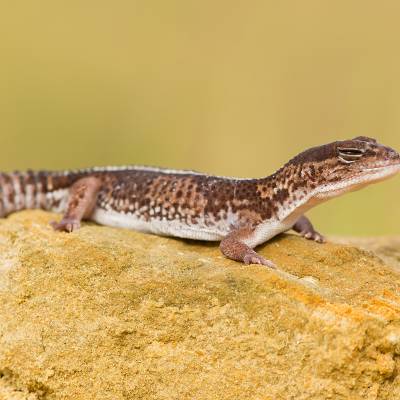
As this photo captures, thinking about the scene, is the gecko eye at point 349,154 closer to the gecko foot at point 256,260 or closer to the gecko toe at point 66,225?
the gecko foot at point 256,260

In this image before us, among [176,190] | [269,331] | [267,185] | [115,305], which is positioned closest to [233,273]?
[269,331]

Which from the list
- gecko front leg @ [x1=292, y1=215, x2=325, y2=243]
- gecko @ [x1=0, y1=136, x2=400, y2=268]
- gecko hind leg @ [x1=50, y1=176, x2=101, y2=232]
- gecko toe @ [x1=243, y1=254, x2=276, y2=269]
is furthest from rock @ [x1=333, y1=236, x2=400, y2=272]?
gecko hind leg @ [x1=50, y1=176, x2=101, y2=232]

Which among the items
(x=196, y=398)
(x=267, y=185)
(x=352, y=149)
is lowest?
(x=196, y=398)

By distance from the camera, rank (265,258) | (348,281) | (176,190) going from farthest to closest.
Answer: (176,190)
(265,258)
(348,281)

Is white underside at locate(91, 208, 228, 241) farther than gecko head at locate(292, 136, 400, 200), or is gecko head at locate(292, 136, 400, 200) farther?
white underside at locate(91, 208, 228, 241)

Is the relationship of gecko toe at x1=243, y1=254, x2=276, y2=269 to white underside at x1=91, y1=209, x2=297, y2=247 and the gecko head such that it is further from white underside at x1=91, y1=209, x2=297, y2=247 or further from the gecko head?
the gecko head

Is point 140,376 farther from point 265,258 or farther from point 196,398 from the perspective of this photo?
point 265,258

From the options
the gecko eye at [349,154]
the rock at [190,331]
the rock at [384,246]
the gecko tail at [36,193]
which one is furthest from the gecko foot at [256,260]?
the gecko tail at [36,193]
